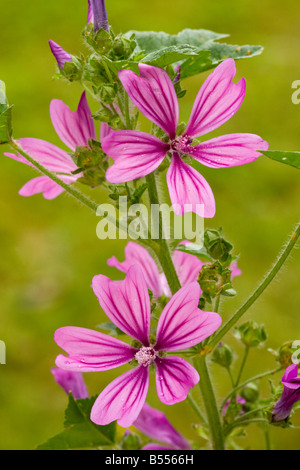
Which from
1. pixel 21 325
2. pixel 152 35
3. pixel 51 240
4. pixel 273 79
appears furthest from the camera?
pixel 273 79

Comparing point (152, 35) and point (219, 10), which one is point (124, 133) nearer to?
point (152, 35)

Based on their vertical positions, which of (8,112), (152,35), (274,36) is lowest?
(8,112)

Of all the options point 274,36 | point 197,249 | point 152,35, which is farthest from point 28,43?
point 197,249

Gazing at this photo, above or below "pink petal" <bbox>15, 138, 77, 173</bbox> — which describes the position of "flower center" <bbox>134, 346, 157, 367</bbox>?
below

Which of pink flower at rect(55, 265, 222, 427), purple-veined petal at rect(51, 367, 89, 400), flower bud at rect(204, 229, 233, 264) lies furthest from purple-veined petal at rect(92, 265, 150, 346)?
purple-veined petal at rect(51, 367, 89, 400)

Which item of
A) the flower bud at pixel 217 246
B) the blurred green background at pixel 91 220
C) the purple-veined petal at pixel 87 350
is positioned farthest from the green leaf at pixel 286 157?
the blurred green background at pixel 91 220

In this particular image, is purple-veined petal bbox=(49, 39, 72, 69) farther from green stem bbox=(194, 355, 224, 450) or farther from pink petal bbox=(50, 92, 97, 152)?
green stem bbox=(194, 355, 224, 450)
